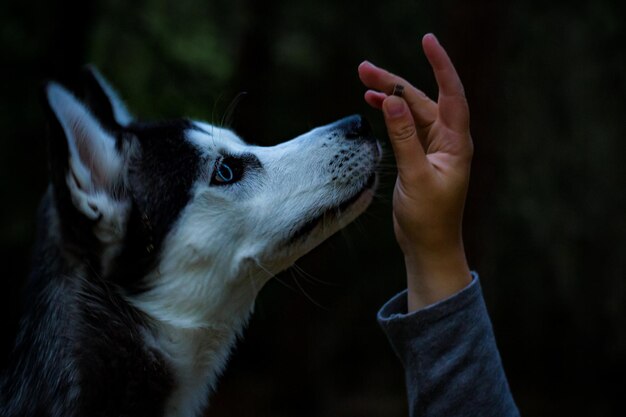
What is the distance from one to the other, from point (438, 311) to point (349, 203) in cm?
59

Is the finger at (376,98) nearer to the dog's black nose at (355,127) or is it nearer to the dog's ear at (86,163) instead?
the dog's black nose at (355,127)

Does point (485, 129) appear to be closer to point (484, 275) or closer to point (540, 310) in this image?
point (484, 275)

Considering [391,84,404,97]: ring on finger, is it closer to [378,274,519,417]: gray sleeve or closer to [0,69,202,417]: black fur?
[378,274,519,417]: gray sleeve

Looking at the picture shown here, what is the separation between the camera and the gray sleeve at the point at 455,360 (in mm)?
2139

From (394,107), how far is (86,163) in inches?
43.7

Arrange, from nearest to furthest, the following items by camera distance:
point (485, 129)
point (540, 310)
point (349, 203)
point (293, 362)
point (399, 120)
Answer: point (399, 120) < point (349, 203) < point (485, 129) < point (293, 362) < point (540, 310)

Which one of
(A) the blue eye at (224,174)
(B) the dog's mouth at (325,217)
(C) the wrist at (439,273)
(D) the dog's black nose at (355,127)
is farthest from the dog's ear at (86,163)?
(C) the wrist at (439,273)

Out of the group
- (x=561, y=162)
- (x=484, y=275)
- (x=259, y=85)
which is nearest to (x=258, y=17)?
(x=259, y=85)

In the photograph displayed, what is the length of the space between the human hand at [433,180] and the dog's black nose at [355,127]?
37 cm

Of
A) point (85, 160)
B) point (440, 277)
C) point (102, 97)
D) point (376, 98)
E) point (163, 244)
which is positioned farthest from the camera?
point (102, 97)

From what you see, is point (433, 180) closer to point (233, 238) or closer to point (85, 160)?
point (233, 238)

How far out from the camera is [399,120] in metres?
2.09

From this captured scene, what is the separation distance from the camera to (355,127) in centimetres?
268

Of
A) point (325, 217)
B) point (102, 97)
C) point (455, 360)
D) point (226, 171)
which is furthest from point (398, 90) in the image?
point (102, 97)
